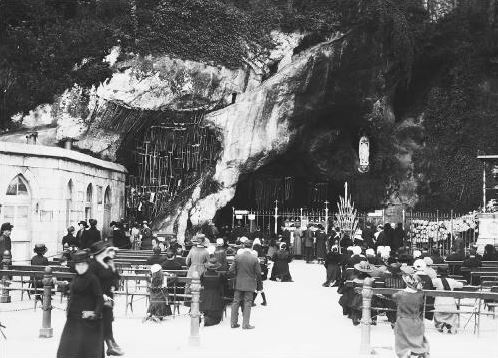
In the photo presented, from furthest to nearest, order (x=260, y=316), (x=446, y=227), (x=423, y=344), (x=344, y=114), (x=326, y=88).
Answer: (x=344, y=114), (x=326, y=88), (x=446, y=227), (x=260, y=316), (x=423, y=344)

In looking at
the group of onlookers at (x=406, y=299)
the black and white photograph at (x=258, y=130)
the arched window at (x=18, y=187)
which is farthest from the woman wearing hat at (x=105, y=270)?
the arched window at (x=18, y=187)

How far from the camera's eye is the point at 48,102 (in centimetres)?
2911

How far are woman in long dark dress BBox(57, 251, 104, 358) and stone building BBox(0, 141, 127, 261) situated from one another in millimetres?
13851

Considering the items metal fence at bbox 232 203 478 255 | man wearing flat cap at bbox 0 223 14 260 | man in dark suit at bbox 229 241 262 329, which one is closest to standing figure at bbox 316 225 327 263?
metal fence at bbox 232 203 478 255

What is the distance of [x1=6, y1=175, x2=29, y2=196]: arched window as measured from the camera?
68.3 feet

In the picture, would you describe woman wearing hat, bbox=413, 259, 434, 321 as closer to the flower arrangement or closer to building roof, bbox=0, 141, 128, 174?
building roof, bbox=0, 141, 128, 174

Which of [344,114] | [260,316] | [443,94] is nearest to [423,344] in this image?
[260,316]

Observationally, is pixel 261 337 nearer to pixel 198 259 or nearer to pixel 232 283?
pixel 232 283

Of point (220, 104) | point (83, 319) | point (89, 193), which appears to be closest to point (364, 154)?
point (220, 104)

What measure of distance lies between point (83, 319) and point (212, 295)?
5.12 metres

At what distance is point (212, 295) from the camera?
12289mm

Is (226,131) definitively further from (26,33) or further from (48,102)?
(26,33)

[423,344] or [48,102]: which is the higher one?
[48,102]

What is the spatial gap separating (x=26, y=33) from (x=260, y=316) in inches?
854
